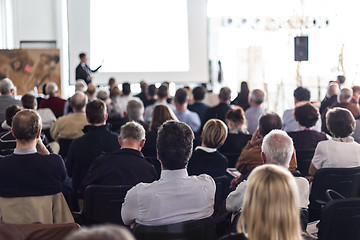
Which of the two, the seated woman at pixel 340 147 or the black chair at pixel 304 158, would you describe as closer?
the seated woman at pixel 340 147

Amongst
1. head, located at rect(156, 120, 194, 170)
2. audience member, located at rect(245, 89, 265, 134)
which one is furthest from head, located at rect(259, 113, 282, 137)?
audience member, located at rect(245, 89, 265, 134)

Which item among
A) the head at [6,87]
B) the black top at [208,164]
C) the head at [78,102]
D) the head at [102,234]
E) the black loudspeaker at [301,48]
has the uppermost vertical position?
the black loudspeaker at [301,48]

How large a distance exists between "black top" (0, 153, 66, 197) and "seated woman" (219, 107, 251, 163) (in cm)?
234

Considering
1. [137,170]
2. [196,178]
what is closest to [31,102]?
[137,170]

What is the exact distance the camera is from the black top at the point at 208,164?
3762mm

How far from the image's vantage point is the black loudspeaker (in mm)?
10156

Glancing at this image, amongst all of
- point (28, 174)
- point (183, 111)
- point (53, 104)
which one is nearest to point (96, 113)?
point (28, 174)

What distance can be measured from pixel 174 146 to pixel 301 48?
8154mm

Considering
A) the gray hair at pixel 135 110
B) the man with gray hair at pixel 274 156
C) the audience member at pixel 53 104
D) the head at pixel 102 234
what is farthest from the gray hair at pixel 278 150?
the audience member at pixel 53 104

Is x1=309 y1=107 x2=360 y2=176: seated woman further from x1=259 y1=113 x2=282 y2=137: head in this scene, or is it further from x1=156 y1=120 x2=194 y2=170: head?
x1=156 y1=120 x2=194 y2=170: head

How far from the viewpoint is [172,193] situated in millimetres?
2543

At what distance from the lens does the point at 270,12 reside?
1477cm

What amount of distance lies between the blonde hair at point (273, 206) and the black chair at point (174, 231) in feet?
2.55

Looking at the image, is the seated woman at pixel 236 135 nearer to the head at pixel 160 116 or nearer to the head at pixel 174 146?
the head at pixel 160 116
